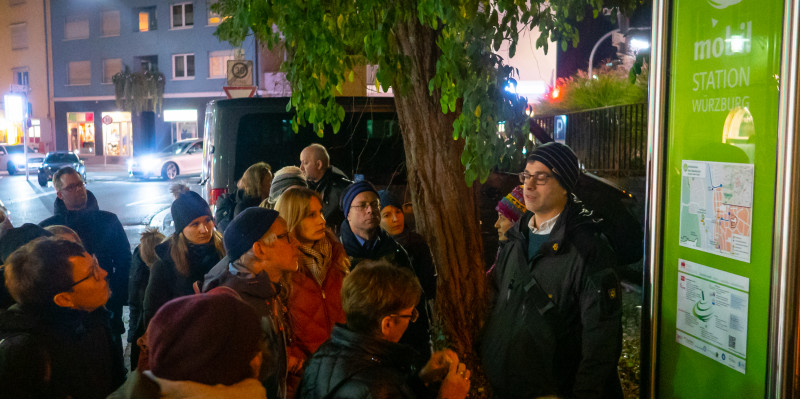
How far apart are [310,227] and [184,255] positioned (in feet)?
2.77

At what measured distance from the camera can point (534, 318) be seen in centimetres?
298

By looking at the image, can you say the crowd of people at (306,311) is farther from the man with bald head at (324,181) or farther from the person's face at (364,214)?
the man with bald head at (324,181)

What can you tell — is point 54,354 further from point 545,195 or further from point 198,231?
point 545,195

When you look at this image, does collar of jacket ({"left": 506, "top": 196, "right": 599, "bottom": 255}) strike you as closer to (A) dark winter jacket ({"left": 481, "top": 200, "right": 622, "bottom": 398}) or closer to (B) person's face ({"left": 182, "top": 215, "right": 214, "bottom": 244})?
(A) dark winter jacket ({"left": 481, "top": 200, "right": 622, "bottom": 398})

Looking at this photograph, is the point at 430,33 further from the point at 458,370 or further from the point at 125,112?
the point at 125,112

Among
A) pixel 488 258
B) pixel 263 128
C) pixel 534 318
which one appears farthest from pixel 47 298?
pixel 488 258

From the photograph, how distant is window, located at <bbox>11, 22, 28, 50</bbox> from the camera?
47625 millimetres

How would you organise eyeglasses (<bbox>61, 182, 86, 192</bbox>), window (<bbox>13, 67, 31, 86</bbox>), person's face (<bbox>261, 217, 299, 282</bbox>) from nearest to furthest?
person's face (<bbox>261, 217, 299, 282</bbox>) → eyeglasses (<bbox>61, 182, 86, 192</bbox>) → window (<bbox>13, 67, 31, 86</bbox>)

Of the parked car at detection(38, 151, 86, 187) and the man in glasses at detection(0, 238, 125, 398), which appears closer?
the man in glasses at detection(0, 238, 125, 398)

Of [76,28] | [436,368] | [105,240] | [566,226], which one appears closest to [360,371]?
[436,368]

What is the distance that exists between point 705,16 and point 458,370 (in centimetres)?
162

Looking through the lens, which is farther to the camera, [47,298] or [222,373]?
[47,298]

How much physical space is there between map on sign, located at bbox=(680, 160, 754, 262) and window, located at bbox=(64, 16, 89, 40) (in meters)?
48.3

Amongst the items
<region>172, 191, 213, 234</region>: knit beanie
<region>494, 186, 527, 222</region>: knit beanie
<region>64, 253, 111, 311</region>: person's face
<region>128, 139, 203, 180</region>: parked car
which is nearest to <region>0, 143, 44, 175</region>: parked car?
<region>128, 139, 203, 180</region>: parked car
